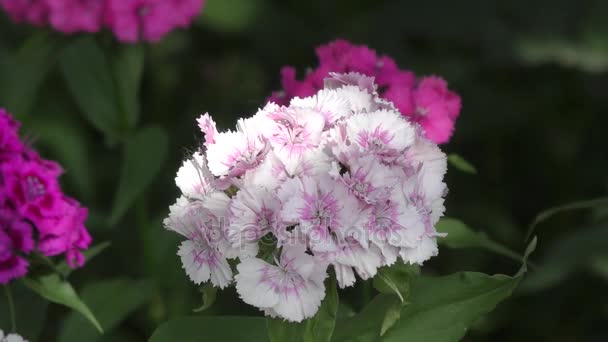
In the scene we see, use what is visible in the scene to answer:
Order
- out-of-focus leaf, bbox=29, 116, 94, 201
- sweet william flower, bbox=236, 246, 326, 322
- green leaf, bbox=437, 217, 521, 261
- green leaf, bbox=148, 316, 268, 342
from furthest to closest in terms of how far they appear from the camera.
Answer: out-of-focus leaf, bbox=29, 116, 94, 201 → green leaf, bbox=437, 217, 521, 261 → green leaf, bbox=148, 316, 268, 342 → sweet william flower, bbox=236, 246, 326, 322

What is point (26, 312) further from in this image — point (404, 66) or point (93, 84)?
point (404, 66)

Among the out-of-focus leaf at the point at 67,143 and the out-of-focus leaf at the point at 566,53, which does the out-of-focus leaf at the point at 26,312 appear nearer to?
the out-of-focus leaf at the point at 67,143

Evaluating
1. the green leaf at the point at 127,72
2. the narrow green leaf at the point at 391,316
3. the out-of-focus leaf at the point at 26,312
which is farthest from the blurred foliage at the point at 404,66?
the narrow green leaf at the point at 391,316

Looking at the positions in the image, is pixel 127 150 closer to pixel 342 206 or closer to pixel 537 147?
pixel 342 206

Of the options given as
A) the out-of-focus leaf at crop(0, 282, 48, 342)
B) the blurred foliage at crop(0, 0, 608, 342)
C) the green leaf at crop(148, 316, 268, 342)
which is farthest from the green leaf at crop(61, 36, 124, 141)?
the green leaf at crop(148, 316, 268, 342)

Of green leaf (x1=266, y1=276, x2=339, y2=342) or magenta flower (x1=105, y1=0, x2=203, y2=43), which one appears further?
magenta flower (x1=105, y1=0, x2=203, y2=43)

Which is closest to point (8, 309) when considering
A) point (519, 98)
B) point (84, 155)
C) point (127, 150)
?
point (127, 150)

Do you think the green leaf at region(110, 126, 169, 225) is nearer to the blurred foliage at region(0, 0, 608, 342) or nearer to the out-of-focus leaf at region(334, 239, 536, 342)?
the blurred foliage at region(0, 0, 608, 342)

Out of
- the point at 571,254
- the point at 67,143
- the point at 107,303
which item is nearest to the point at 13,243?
the point at 107,303
